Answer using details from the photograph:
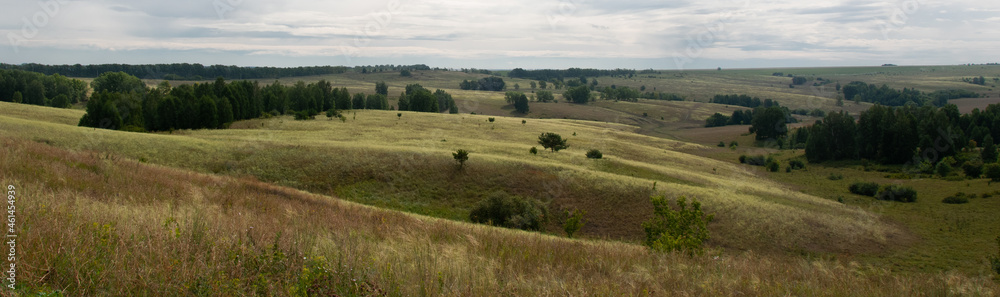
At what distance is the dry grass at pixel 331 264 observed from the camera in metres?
5.63

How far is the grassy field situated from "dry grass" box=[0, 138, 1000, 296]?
0.04 metres

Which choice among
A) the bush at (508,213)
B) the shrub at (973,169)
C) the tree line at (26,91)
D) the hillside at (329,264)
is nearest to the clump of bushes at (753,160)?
the shrub at (973,169)

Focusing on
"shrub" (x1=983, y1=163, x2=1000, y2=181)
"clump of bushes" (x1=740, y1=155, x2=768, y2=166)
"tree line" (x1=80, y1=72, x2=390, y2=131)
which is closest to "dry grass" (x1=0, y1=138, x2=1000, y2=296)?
"tree line" (x1=80, y1=72, x2=390, y2=131)

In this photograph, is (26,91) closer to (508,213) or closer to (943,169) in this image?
(508,213)

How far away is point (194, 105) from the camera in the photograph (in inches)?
2539

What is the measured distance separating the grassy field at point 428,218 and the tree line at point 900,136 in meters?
7.64

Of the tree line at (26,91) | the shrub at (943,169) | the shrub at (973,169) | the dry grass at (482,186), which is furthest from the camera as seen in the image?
the tree line at (26,91)

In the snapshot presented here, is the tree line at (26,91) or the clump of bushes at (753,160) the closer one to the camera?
the clump of bushes at (753,160)

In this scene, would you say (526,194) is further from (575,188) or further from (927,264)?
(927,264)

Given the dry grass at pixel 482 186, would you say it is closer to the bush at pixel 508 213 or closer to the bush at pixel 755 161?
the bush at pixel 508 213

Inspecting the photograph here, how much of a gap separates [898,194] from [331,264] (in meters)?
66.2

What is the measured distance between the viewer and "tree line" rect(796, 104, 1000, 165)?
81625 mm

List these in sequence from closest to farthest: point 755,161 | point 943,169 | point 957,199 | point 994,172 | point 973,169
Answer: point 957,199 → point 994,172 → point 973,169 → point 943,169 → point 755,161

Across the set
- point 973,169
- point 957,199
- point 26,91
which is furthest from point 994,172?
point 26,91
